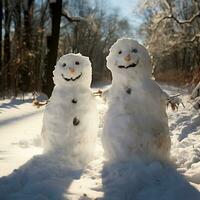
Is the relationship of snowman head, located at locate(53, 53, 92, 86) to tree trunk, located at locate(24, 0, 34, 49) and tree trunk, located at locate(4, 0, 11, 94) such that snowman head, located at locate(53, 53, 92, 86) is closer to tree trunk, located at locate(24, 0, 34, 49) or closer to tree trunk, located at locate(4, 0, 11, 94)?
tree trunk, located at locate(24, 0, 34, 49)

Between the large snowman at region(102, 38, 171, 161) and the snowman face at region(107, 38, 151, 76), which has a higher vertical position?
the snowman face at region(107, 38, 151, 76)

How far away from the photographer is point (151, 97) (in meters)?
6.31

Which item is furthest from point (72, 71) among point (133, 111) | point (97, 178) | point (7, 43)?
point (7, 43)

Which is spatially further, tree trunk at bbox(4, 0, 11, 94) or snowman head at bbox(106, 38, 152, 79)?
tree trunk at bbox(4, 0, 11, 94)

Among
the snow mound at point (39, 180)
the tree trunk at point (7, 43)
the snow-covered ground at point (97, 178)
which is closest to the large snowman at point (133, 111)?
the snow-covered ground at point (97, 178)

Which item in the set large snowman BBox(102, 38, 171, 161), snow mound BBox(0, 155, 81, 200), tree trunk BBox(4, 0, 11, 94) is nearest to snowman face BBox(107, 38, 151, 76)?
large snowman BBox(102, 38, 171, 161)

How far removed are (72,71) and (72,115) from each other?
63 cm

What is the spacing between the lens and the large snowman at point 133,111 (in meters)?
6.15

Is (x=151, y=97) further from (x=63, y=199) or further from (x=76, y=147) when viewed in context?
(x=63, y=199)

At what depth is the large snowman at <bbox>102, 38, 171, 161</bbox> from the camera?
6.15 metres

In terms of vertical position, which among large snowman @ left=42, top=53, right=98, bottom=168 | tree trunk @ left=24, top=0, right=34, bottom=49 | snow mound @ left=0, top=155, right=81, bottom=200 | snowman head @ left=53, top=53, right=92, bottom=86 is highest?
tree trunk @ left=24, top=0, right=34, bottom=49

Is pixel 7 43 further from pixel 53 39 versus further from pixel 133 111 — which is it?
pixel 133 111

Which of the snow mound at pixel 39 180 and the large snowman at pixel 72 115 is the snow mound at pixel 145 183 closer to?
the snow mound at pixel 39 180

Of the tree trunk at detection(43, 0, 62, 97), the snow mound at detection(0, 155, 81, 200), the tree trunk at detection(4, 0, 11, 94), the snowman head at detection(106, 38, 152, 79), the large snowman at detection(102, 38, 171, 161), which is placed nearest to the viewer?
the snow mound at detection(0, 155, 81, 200)
